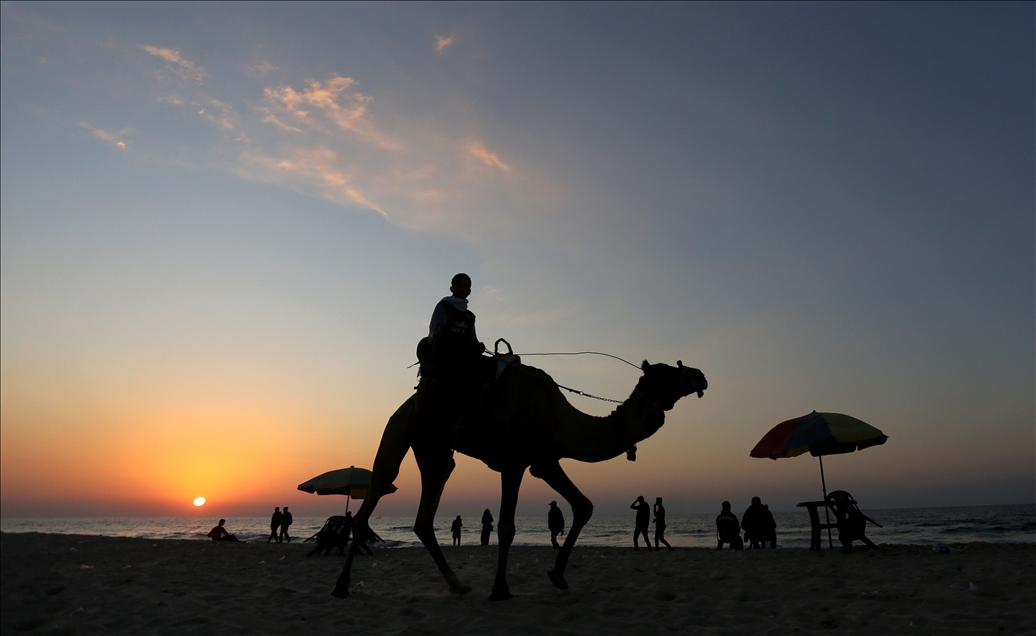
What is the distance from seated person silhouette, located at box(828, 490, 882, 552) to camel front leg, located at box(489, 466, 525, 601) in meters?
9.60

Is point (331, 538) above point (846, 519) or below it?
below

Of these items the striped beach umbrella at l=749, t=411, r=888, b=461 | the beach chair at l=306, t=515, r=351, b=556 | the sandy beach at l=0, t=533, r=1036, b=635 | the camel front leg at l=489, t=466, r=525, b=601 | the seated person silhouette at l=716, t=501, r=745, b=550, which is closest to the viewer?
the sandy beach at l=0, t=533, r=1036, b=635

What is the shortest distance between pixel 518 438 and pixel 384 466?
6.09ft

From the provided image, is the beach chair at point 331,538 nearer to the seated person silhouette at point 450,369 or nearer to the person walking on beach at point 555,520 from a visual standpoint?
the person walking on beach at point 555,520

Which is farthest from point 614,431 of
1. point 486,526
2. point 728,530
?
point 486,526

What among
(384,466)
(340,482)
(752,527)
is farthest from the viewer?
(340,482)

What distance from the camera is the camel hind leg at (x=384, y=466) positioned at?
769cm

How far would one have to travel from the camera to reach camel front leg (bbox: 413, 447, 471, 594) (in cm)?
Answer: 777

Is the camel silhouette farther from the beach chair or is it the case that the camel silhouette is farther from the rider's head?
the beach chair

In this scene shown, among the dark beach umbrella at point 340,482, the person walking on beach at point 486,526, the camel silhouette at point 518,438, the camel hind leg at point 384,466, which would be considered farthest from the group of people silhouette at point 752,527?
the camel hind leg at point 384,466

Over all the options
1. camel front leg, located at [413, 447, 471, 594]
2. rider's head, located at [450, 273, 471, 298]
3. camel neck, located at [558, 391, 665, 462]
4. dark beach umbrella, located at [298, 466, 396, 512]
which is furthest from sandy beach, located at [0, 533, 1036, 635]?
dark beach umbrella, located at [298, 466, 396, 512]

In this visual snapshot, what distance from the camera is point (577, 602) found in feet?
23.3

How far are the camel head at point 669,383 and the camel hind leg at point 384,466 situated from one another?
3.03m

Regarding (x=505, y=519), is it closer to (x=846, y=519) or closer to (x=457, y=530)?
(x=846, y=519)
